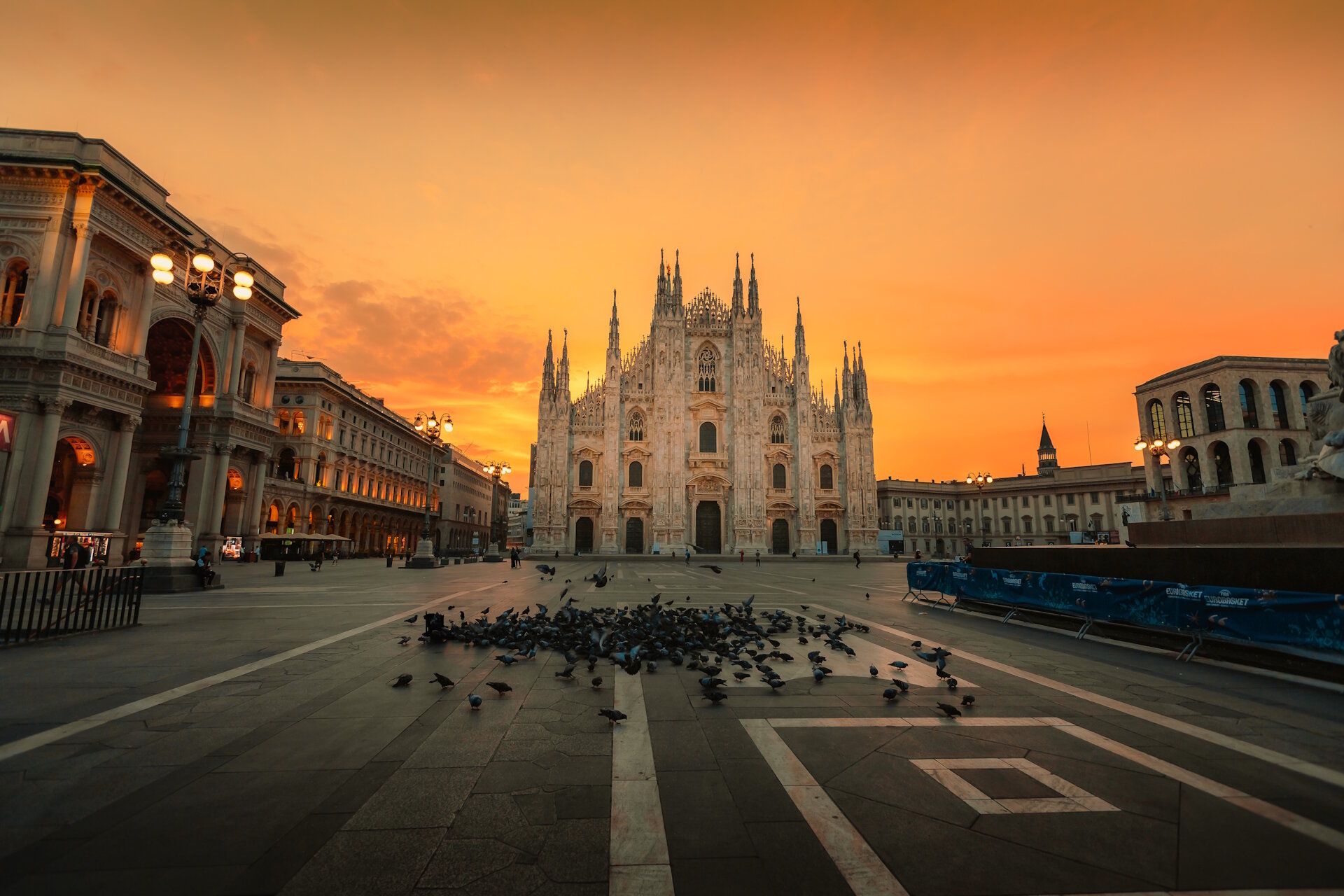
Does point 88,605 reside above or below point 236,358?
below

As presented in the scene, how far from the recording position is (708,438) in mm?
49219

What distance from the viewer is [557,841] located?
269 cm

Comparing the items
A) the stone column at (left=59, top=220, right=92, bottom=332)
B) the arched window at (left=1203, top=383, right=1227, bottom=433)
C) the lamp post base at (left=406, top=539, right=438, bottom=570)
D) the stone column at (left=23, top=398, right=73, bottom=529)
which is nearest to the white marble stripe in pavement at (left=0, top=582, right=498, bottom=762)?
the lamp post base at (left=406, top=539, right=438, bottom=570)

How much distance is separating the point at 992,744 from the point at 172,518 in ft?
58.6

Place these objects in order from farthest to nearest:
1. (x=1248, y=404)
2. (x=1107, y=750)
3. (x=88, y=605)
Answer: (x=1248, y=404), (x=88, y=605), (x=1107, y=750)

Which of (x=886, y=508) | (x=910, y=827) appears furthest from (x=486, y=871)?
(x=886, y=508)

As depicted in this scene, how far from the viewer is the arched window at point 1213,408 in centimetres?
4391

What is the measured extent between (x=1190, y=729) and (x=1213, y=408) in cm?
5649

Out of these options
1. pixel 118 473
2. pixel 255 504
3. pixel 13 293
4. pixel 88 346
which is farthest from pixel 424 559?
pixel 13 293

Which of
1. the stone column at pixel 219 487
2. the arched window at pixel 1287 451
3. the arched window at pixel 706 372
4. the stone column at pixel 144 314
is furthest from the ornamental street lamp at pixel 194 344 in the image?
the arched window at pixel 1287 451

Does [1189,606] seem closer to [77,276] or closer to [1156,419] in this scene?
[77,276]

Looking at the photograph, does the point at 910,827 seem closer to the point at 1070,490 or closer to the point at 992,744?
the point at 992,744

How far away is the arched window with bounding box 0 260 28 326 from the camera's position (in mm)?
21219

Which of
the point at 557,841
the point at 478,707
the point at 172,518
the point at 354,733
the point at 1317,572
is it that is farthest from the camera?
the point at 172,518
